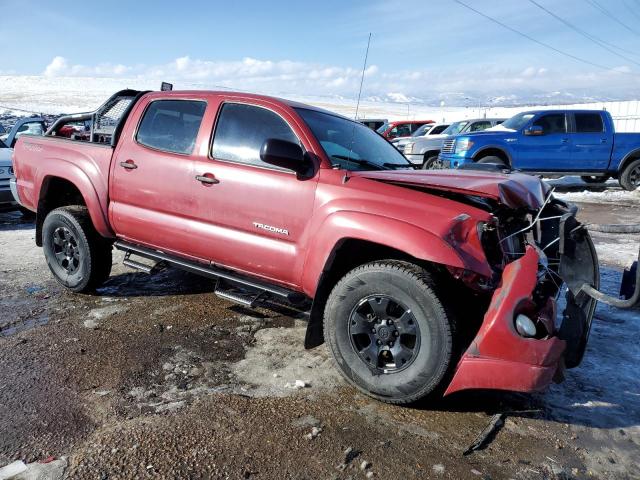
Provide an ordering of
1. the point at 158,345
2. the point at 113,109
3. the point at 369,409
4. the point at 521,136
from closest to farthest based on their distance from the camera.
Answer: the point at 369,409 → the point at 158,345 → the point at 113,109 → the point at 521,136

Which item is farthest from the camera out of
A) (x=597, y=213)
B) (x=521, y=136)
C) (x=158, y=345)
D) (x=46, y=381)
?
(x=521, y=136)

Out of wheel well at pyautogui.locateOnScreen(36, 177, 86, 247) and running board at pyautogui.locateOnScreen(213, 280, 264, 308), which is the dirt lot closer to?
running board at pyautogui.locateOnScreen(213, 280, 264, 308)

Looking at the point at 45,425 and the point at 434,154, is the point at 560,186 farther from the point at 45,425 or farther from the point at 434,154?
the point at 45,425

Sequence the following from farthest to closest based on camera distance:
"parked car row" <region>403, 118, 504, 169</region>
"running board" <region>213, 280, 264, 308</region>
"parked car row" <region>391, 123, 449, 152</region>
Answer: "parked car row" <region>391, 123, 449, 152</region> < "parked car row" <region>403, 118, 504, 169</region> < "running board" <region>213, 280, 264, 308</region>

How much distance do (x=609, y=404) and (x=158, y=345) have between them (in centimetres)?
303

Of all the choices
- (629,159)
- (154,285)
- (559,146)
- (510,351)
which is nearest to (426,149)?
(559,146)

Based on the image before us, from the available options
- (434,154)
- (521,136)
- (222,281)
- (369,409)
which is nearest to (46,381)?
(222,281)

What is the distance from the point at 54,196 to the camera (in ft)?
16.3

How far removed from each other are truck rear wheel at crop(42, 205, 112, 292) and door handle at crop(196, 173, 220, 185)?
155cm

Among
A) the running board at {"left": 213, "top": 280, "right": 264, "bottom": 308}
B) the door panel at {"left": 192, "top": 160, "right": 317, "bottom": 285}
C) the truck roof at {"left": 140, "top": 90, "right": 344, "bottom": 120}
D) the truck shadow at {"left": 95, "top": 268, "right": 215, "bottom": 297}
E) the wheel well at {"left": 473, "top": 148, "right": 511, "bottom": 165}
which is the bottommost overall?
the truck shadow at {"left": 95, "top": 268, "right": 215, "bottom": 297}

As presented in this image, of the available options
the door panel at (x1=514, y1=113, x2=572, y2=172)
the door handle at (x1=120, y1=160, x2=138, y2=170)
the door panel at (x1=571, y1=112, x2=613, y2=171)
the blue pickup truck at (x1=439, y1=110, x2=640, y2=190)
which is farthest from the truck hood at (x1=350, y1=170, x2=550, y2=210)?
the door panel at (x1=571, y1=112, x2=613, y2=171)

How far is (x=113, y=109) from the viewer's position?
4.84 m

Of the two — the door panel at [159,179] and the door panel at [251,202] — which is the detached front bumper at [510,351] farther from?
the door panel at [159,179]

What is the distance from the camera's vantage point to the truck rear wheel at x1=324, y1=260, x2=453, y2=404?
9.07 ft
